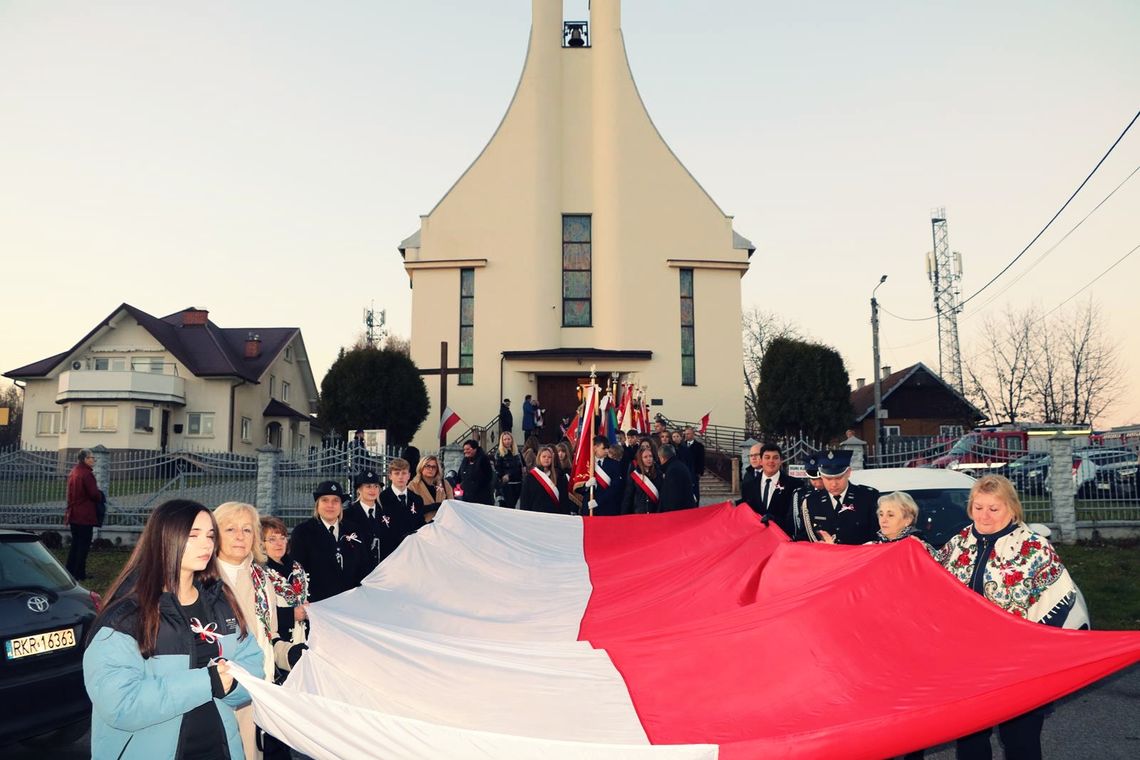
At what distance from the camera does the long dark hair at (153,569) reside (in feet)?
9.93

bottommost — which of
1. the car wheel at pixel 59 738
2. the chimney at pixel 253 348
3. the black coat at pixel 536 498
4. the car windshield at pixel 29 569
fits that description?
the car wheel at pixel 59 738

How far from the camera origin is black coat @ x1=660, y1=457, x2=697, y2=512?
10.9 m

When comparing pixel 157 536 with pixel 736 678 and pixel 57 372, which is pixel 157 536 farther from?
A: pixel 57 372

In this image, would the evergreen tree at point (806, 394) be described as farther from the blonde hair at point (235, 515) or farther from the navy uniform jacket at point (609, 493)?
the blonde hair at point (235, 515)

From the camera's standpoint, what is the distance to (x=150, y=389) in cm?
4138

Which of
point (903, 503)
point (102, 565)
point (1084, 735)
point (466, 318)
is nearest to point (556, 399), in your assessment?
point (466, 318)

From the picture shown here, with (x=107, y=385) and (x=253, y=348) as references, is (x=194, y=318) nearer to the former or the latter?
(x=253, y=348)

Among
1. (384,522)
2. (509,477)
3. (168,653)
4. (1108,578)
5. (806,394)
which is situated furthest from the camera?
(806,394)

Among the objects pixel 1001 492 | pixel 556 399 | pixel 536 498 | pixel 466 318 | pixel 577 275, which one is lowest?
pixel 536 498

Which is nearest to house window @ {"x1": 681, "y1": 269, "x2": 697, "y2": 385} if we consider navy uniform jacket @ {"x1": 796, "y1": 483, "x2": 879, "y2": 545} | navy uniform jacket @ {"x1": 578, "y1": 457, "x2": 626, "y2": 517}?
navy uniform jacket @ {"x1": 578, "y1": 457, "x2": 626, "y2": 517}

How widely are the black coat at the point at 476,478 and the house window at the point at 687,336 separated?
17730mm

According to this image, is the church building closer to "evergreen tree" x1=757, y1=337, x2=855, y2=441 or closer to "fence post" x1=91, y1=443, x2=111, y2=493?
"evergreen tree" x1=757, y1=337, x2=855, y2=441

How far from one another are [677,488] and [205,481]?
1063 centimetres

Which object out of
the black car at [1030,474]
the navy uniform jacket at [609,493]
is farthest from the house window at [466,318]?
the navy uniform jacket at [609,493]
